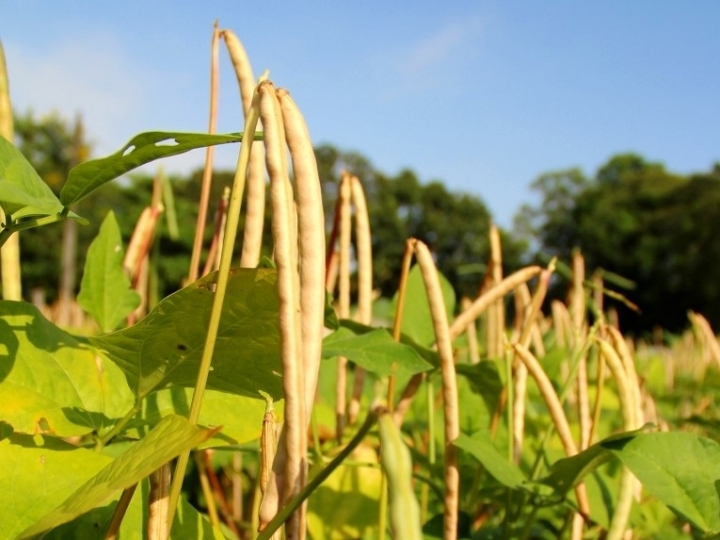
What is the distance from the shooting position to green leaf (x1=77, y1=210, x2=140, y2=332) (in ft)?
1.50

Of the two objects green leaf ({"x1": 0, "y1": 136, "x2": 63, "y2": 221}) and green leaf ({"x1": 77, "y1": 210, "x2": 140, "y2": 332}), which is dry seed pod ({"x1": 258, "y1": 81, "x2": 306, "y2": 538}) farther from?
green leaf ({"x1": 77, "y1": 210, "x2": 140, "y2": 332})

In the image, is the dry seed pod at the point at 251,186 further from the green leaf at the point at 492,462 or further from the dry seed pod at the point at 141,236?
the dry seed pod at the point at 141,236

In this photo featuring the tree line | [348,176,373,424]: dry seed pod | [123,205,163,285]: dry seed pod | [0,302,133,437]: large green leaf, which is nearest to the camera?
[0,302,133,437]: large green leaf

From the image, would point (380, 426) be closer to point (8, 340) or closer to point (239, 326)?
point (239, 326)

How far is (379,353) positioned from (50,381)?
0.52ft

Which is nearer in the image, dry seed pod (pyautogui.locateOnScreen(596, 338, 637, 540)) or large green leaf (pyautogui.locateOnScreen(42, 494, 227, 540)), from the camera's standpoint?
large green leaf (pyautogui.locateOnScreen(42, 494, 227, 540))

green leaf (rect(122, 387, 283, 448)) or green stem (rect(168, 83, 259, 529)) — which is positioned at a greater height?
green stem (rect(168, 83, 259, 529))

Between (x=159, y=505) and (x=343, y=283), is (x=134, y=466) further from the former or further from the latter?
(x=343, y=283)

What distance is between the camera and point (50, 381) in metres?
0.31

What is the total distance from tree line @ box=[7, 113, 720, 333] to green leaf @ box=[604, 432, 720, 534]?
11807mm

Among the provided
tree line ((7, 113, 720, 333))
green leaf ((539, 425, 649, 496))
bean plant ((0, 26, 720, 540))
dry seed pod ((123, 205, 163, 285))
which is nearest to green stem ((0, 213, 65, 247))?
bean plant ((0, 26, 720, 540))

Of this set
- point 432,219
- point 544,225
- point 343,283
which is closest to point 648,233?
point 544,225

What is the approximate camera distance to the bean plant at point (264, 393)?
0.65 ft

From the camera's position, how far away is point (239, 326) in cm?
25
